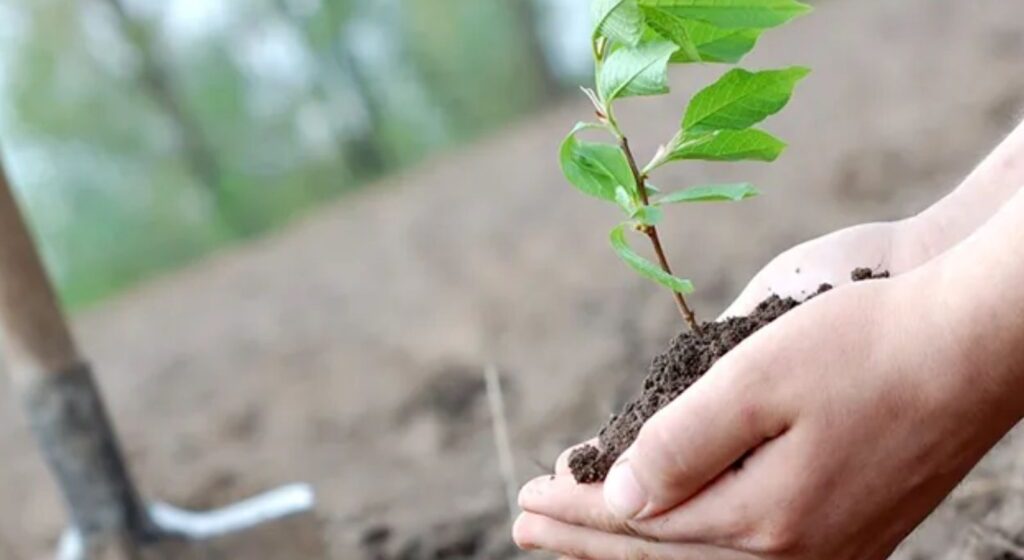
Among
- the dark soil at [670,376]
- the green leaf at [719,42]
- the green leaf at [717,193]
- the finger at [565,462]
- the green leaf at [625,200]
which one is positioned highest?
the green leaf at [719,42]

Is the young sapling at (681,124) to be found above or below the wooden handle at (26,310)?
below

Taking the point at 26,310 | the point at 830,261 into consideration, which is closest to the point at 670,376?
the point at 830,261

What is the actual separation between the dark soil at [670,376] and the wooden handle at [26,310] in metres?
1.25

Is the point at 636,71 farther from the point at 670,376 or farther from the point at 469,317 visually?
the point at 469,317

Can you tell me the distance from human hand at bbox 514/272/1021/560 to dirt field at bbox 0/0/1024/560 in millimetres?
944

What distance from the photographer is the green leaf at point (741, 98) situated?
789 millimetres

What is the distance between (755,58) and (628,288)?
148 cm

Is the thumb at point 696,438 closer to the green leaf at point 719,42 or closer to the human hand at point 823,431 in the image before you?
the human hand at point 823,431

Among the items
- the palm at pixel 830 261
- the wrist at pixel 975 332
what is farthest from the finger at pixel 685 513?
the palm at pixel 830 261

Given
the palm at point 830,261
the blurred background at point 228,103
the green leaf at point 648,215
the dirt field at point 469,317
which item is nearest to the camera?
the green leaf at point 648,215

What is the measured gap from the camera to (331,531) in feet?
6.95

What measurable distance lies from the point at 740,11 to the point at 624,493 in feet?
0.92

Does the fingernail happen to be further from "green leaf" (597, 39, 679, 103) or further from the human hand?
"green leaf" (597, 39, 679, 103)

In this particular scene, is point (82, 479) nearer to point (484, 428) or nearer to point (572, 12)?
point (484, 428)
